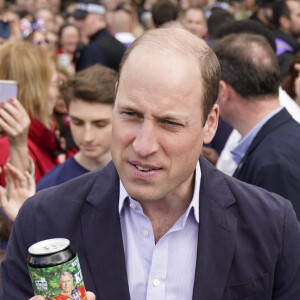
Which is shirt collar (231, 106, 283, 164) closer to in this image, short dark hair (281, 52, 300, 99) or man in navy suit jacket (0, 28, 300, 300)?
short dark hair (281, 52, 300, 99)

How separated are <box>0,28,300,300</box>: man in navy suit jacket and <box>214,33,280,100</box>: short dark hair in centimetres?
172

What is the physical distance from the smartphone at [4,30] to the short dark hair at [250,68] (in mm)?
5812

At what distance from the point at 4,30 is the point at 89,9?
4.43 feet

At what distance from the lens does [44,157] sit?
4387mm

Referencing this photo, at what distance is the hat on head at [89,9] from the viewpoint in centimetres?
920

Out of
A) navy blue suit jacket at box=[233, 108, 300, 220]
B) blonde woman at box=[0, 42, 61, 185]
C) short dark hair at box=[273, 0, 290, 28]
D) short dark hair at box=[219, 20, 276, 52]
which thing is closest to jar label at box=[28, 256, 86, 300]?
navy blue suit jacket at box=[233, 108, 300, 220]

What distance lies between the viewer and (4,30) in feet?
29.5

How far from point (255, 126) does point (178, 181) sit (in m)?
1.90

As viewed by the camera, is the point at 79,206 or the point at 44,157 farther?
the point at 44,157

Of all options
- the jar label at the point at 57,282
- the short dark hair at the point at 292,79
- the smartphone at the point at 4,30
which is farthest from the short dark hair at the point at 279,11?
the jar label at the point at 57,282

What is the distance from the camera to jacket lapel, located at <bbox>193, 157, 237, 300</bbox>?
6.23 ft

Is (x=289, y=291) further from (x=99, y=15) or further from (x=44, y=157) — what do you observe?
(x=99, y=15)

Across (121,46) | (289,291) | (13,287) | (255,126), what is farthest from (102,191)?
(121,46)

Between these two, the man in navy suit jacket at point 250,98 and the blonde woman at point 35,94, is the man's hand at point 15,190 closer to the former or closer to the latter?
the blonde woman at point 35,94
